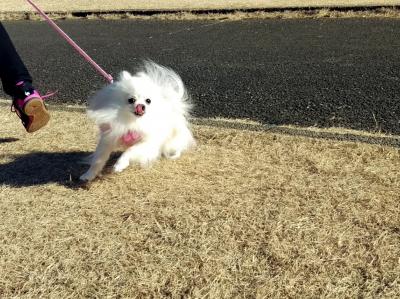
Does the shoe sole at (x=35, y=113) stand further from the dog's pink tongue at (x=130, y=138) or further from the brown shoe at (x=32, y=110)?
the dog's pink tongue at (x=130, y=138)

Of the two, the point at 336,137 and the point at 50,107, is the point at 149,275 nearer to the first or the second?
the point at 336,137

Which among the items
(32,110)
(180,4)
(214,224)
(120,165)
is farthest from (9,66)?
(180,4)

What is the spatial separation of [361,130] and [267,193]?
1130mm

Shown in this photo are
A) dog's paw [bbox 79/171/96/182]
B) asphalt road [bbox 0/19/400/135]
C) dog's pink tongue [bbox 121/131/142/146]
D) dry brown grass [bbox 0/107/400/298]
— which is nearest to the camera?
dry brown grass [bbox 0/107/400/298]

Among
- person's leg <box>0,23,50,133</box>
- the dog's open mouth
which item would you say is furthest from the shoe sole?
the dog's open mouth

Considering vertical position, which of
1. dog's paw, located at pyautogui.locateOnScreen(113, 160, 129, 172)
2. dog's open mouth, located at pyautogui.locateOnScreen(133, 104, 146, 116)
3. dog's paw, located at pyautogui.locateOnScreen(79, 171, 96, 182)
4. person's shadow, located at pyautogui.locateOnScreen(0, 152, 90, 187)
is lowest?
person's shadow, located at pyautogui.locateOnScreen(0, 152, 90, 187)

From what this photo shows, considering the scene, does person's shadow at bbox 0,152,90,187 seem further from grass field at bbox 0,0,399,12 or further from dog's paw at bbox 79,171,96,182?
grass field at bbox 0,0,399,12

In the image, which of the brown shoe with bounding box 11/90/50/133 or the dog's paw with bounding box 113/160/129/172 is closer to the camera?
the dog's paw with bounding box 113/160/129/172

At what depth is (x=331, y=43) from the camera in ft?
20.4

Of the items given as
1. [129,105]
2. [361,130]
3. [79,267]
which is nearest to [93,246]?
[79,267]

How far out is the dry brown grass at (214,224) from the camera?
6.09 ft

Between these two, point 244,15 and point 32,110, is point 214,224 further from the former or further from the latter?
point 244,15

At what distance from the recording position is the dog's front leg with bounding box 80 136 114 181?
2.64 m

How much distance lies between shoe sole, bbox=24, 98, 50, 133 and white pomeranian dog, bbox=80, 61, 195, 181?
33cm
